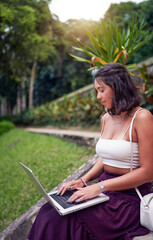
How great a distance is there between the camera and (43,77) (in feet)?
63.3

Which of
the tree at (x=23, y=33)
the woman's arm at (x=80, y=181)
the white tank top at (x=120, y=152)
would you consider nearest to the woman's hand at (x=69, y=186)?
the woman's arm at (x=80, y=181)

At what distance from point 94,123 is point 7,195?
3.49 meters

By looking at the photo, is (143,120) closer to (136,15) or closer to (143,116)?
(143,116)

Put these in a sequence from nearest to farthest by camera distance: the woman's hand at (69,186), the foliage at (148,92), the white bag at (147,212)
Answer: the white bag at (147,212) < the woman's hand at (69,186) < the foliage at (148,92)

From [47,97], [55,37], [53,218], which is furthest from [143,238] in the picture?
[47,97]

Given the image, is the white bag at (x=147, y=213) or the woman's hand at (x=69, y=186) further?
the woman's hand at (x=69, y=186)

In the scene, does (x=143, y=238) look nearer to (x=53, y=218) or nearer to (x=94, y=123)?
(x=53, y=218)

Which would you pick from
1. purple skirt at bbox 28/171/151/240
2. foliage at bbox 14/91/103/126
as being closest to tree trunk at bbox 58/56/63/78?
foliage at bbox 14/91/103/126

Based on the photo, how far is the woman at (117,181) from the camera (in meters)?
1.36

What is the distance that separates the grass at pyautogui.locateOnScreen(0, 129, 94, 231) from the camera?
3.11 m

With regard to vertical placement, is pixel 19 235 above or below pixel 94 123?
below

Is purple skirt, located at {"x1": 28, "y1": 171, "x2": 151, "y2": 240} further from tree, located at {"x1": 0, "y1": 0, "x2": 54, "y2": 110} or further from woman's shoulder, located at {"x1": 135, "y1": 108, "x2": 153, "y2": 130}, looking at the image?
tree, located at {"x1": 0, "y1": 0, "x2": 54, "y2": 110}

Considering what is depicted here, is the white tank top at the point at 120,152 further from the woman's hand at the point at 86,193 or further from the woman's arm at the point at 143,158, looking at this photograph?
the woman's hand at the point at 86,193

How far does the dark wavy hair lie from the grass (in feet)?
7.10
